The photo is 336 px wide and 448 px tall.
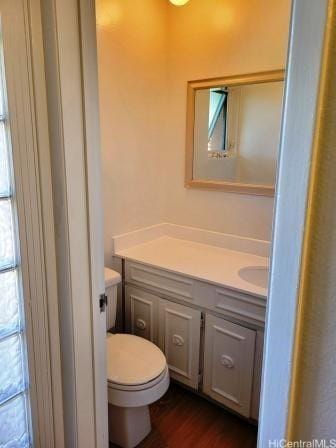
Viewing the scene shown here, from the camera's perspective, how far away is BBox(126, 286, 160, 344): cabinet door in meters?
2.09

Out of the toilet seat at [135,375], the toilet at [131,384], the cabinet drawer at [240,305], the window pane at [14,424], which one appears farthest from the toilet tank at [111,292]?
the window pane at [14,424]

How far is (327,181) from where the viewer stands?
489 millimetres

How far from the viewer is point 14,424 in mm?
1147

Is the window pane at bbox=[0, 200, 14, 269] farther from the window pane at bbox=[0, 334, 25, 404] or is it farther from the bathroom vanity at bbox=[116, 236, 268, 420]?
the bathroom vanity at bbox=[116, 236, 268, 420]

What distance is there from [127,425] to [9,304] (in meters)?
1.00

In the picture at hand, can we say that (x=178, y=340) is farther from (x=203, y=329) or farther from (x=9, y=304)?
(x=9, y=304)

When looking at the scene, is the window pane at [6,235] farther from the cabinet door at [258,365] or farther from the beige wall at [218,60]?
the beige wall at [218,60]

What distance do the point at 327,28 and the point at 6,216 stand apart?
932 mm

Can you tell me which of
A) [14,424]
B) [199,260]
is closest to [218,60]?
[199,260]

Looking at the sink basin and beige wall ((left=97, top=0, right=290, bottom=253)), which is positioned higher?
beige wall ((left=97, top=0, right=290, bottom=253))

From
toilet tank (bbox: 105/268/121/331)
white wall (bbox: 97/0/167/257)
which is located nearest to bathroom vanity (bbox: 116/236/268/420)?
toilet tank (bbox: 105/268/121/331)

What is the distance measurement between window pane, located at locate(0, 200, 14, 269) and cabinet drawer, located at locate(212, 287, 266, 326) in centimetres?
108

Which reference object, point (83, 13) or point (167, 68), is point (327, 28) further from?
point (167, 68)

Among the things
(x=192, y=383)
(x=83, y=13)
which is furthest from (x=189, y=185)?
(x=83, y=13)
